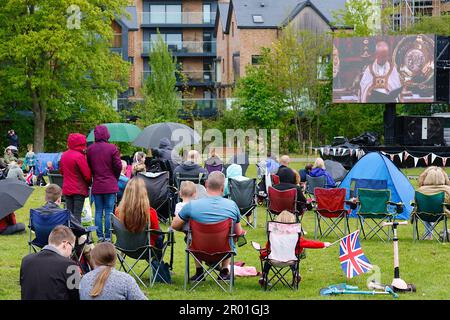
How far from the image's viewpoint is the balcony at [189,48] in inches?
2405

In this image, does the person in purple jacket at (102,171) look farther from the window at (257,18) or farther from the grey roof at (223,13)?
the grey roof at (223,13)

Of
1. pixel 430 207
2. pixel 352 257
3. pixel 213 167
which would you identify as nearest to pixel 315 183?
pixel 213 167

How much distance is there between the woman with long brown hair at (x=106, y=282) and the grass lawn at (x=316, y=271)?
2.43 m

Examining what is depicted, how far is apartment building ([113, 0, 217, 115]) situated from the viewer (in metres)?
60.6

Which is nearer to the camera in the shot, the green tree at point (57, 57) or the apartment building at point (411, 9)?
the green tree at point (57, 57)

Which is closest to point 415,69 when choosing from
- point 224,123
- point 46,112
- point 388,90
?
point 388,90

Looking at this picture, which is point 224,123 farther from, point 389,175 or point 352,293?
point 352,293

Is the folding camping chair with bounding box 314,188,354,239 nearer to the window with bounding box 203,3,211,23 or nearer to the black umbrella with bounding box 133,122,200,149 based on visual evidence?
the black umbrella with bounding box 133,122,200,149

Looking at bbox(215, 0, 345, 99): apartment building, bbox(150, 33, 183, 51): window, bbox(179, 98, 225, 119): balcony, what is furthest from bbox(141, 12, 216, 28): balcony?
bbox(179, 98, 225, 119): balcony

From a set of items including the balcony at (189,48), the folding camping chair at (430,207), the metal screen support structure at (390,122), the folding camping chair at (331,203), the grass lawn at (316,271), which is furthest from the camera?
the balcony at (189,48)

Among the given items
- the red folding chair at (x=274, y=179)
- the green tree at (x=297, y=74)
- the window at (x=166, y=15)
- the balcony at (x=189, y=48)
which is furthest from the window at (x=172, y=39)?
the red folding chair at (x=274, y=179)

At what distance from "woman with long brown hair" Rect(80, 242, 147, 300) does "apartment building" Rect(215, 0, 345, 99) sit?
149 ft

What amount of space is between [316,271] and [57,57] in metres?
27.2

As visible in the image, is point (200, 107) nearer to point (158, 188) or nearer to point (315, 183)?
point (315, 183)
